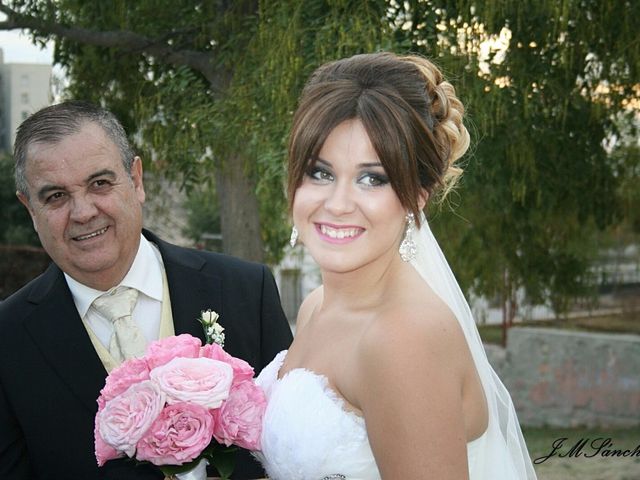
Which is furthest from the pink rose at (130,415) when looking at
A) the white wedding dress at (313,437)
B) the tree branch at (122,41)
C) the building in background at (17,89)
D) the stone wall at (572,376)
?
the stone wall at (572,376)

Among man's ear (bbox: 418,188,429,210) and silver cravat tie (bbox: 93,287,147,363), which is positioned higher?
man's ear (bbox: 418,188,429,210)

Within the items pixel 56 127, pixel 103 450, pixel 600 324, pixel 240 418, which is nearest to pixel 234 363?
pixel 240 418

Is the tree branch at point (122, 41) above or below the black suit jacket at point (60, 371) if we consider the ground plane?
above

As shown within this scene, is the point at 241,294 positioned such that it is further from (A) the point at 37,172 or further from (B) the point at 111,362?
(A) the point at 37,172

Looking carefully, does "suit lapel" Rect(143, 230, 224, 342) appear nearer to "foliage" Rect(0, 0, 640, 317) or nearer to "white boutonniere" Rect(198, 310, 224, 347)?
"white boutonniere" Rect(198, 310, 224, 347)

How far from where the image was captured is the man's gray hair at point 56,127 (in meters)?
3.30

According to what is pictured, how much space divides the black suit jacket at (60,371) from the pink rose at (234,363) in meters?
0.64

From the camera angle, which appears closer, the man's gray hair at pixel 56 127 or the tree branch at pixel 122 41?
the man's gray hair at pixel 56 127

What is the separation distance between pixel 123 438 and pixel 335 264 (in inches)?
30.4

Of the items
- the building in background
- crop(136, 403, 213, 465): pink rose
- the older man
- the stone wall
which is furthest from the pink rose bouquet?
the stone wall

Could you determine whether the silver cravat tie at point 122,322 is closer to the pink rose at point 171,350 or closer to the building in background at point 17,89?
the pink rose at point 171,350

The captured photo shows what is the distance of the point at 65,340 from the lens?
3.35 meters

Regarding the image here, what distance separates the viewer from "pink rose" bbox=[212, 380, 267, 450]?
2.68m

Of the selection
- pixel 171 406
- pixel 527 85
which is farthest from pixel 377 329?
pixel 527 85
